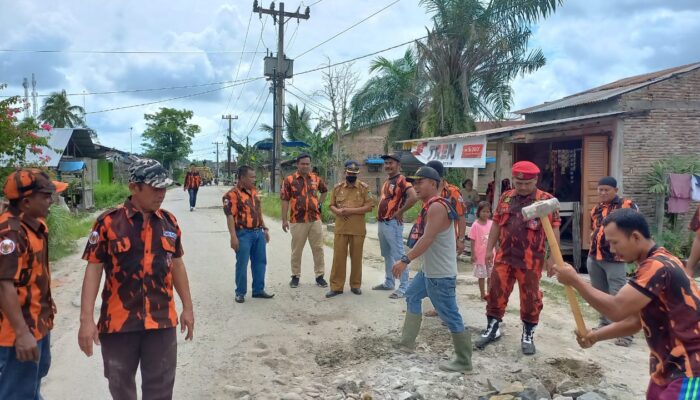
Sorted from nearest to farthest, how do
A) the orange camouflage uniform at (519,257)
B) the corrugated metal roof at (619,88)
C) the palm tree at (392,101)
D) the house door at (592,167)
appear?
the orange camouflage uniform at (519,257), the house door at (592,167), the corrugated metal roof at (619,88), the palm tree at (392,101)

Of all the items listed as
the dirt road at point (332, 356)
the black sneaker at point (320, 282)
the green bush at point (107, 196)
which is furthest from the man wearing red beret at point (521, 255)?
the green bush at point (107, 196)

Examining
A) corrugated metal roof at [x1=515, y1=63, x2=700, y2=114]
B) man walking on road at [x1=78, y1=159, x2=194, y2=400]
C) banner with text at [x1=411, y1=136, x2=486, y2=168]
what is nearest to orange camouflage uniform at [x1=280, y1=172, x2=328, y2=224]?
man walking on road at [x1=78, y1=159, x2=194, y2=400]

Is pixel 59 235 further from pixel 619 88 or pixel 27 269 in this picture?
pixel 619 88

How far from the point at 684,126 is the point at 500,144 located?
3.82 m

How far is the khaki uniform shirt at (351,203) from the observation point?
6.70 metres

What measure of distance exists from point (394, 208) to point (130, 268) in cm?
414

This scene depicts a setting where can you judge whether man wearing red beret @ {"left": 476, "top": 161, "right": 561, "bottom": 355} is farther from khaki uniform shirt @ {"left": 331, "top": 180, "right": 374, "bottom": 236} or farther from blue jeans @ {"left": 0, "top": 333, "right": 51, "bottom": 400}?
blue jeans @ {"left": 0, "top": 333, "right": 51, "bottom": 400}

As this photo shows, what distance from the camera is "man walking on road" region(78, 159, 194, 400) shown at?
9.14 feet

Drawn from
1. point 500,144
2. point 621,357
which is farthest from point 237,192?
point 500,144

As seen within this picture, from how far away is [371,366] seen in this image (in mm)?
4359

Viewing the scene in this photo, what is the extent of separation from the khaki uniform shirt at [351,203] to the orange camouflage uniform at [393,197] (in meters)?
0.26

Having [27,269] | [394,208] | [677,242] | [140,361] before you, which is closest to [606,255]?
[394,208]

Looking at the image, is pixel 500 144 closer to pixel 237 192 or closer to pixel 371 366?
pixel 237 192

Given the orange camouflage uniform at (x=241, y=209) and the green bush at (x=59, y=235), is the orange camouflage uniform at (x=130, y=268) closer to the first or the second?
the orange camouflage uniform at (x=241, y=209)
